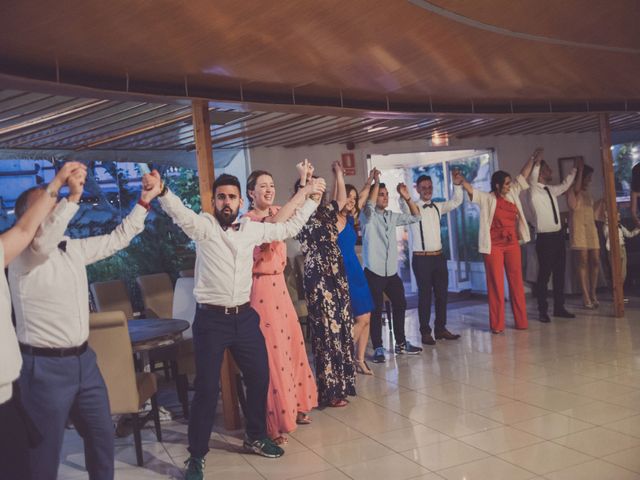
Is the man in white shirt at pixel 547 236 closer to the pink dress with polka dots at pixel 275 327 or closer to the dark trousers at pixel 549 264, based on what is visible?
the dark trousers at pixel 549 264

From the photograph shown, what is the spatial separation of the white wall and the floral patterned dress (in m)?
4.14

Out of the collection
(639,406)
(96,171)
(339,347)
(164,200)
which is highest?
(96,171)

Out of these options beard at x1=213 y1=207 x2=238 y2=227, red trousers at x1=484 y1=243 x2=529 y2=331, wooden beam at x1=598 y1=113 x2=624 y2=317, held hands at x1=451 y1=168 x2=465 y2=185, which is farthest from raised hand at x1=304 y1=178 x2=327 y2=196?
wooden beam at x1=598 y1=113 x2=624 y2=317

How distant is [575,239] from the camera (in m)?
8.67

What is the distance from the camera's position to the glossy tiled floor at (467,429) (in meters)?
3.75

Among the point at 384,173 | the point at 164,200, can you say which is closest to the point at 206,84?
the point at 164,200

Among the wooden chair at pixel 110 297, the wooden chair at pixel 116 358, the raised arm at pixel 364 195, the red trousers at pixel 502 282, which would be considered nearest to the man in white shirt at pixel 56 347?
the wooden chair at pixel 116 358

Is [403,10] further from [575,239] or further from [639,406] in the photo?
[575,239]

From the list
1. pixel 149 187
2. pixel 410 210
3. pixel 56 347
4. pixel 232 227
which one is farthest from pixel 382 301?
pixel 56 347

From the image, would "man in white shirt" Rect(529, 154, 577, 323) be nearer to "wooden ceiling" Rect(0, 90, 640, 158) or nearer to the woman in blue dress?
"wooden ceiling" Rect(0, 90, 640, 158)

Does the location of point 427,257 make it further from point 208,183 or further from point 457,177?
point 208,183

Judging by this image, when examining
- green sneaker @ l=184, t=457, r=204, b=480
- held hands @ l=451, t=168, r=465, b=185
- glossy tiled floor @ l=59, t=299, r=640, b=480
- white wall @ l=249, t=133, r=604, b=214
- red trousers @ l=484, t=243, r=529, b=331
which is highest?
white wall @ l=249, t=133, r=604, b=214

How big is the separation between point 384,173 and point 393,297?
6.95m

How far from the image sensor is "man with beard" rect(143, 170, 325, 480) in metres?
3.75
